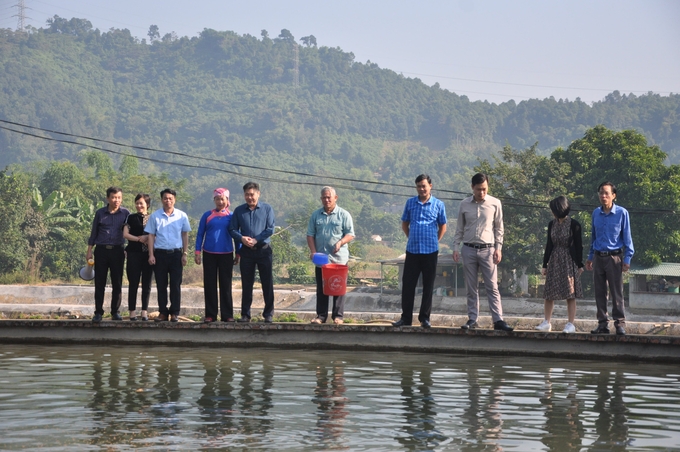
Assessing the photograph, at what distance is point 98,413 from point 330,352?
421cm

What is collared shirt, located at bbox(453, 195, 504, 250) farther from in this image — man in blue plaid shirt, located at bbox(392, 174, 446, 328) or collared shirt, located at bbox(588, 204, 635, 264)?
collared shirt, located at bbox(588, 204, 635, 264)

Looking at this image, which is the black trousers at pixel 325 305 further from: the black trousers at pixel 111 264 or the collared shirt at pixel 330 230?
the black trousers at pixel 111 264

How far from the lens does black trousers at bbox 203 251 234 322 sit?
35.5ft

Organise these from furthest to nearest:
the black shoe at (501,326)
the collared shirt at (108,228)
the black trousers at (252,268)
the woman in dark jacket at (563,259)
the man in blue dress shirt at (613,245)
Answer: the collared shirt at (108,228), the black trousers at (252,268), the black shoe at (501,326), the woman in dark jacket at (563,259), the man in blue dress shirt at (613,245)

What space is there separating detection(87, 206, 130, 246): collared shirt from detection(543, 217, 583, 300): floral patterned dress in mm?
5043

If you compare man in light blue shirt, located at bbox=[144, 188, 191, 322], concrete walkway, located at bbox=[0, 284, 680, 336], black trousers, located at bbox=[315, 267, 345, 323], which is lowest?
concrete walkway, located at bbox=[0, 284, 680, 336]

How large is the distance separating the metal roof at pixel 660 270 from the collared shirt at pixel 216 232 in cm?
2723

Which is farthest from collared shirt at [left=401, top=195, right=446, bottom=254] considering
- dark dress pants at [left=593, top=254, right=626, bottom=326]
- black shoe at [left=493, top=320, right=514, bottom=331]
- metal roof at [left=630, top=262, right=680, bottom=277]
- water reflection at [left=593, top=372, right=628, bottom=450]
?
metal roof at [left=630, top=262, right=680, bottom=277]

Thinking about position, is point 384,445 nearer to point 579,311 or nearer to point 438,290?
point 579,311

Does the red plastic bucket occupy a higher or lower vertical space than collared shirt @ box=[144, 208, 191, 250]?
lower

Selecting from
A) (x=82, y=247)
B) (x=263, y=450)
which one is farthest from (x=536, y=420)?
(x=82, y=247)

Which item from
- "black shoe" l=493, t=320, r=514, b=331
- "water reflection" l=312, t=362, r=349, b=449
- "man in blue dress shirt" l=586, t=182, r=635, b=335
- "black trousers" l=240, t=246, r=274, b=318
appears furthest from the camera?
"black trousers" l=240, t=246, r=274, b=318

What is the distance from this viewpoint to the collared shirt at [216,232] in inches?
426

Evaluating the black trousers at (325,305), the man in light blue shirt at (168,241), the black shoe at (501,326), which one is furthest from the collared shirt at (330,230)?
the black shoe at (501,326)
